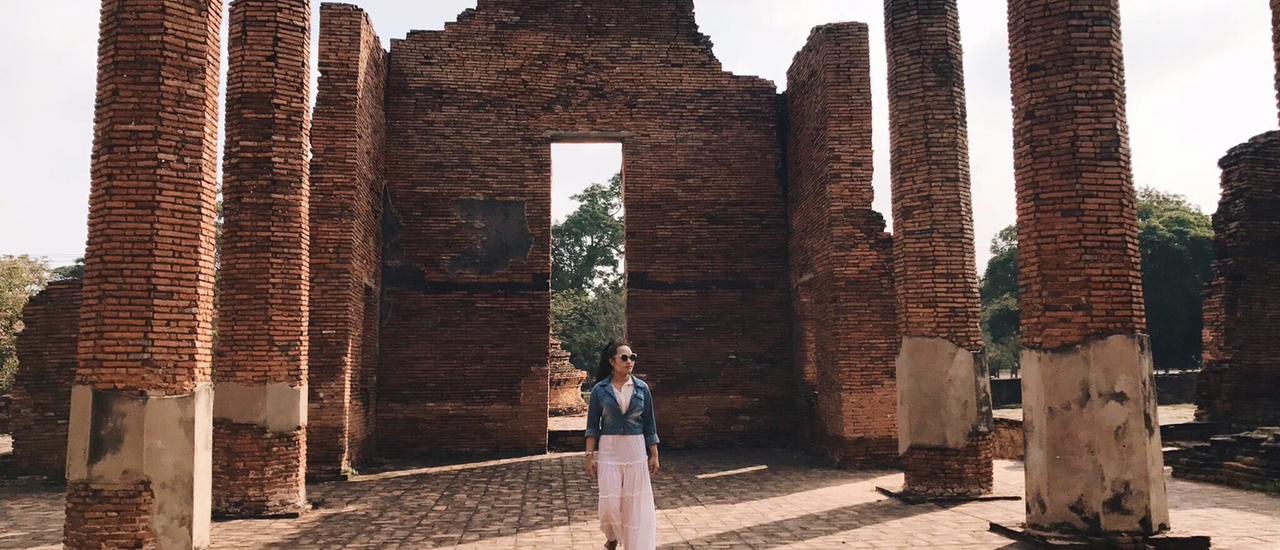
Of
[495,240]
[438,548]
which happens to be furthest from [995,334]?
[438,548]

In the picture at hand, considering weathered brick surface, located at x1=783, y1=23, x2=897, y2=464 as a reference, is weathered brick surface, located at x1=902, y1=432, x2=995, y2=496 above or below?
below

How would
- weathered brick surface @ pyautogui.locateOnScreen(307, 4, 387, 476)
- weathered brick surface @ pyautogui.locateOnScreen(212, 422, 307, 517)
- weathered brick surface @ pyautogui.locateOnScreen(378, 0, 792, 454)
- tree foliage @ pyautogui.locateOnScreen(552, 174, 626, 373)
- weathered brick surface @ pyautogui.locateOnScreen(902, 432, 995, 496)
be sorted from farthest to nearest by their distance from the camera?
1. tree foliage @ pyautogui.locateOnScreen(552, 174, 626, 373)
2. weathered brick surface @ pyautogui.locateOnScreen(378, 0, 792, 454)
3. weathered brick surface @ pyautogui.locateOnScreen(307, 4, 387, 476)
4. weathered brick surface @ pyautogui.locateOnScreen(902, 432, 995, 496)
5. weathered brick surface @ pyautogui.locateOnScreen(212, 422, 307, 517)

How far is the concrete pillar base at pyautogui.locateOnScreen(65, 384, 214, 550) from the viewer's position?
5.98 metres

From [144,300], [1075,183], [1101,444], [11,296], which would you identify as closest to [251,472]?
[144,300]

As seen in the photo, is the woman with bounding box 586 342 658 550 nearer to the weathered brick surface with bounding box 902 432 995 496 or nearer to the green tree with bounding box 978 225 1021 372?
the weathered brick surface with bounding box 902 432 995 496

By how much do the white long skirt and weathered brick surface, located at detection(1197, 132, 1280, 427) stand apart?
13.2m

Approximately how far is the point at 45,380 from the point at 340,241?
4.14 meters

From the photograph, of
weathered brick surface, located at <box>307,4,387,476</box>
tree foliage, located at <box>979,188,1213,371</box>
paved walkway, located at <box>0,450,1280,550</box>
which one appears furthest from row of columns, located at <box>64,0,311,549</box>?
tree foliage, located at <box>979,188,1213,371</box>

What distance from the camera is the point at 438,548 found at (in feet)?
22.8

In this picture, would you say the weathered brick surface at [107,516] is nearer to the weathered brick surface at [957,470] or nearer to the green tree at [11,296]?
the weathered brick surface at [957,470]

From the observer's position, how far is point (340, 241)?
38.3ft

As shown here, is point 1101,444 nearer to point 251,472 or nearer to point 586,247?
point 251,472

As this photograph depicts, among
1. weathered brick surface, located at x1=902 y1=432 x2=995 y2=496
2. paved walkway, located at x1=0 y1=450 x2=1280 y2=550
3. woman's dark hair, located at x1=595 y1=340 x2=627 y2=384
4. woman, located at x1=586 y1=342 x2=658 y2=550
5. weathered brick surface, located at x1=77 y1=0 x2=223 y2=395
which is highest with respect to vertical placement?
→ weathered brick surface, located at x1=77 y1=0 x2=223 y2=395

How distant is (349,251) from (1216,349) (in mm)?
14245
